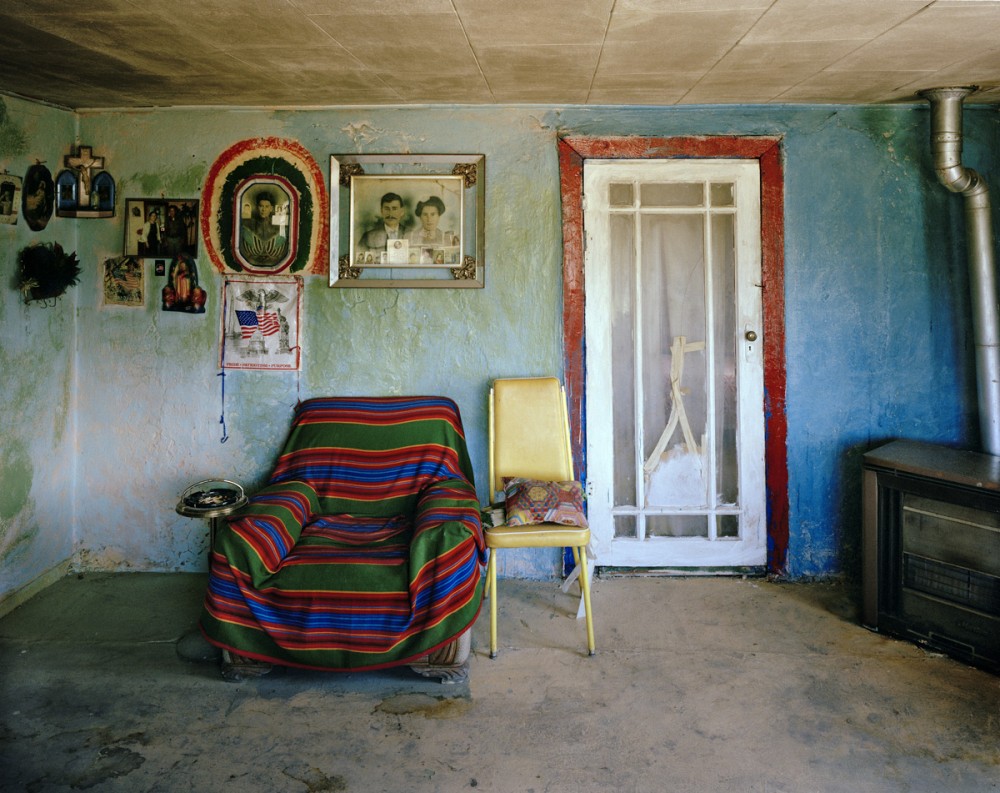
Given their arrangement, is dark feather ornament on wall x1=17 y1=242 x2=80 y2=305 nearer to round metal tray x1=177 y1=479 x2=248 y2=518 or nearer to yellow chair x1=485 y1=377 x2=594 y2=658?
round metal tray x1=177 y1=479 x2=248 y2=518

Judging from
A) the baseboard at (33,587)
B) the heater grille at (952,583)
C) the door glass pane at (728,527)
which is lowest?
the baseboard at (33,587)

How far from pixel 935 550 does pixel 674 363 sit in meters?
1.52

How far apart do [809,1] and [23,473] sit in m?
4.08

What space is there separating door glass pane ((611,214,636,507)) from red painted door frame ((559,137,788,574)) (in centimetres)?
19

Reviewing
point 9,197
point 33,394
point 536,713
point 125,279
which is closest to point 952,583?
point 536,713

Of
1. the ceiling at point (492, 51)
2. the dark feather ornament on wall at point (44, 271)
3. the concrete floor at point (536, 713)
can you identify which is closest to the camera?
the concrete floor at point (536, 713)

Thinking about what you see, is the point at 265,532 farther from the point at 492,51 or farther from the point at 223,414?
the point at 492,51

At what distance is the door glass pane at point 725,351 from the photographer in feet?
13.3

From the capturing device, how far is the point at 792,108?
13.0ft

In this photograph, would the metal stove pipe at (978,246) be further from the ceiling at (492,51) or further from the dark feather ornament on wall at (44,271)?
the dark feather ornament on wall at (44,271)

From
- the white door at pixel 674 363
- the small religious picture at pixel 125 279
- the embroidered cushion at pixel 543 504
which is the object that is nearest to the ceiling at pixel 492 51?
the white door at pixel 674 363

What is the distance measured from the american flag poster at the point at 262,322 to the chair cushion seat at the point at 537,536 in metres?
1.59

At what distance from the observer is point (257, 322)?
410 centimetres

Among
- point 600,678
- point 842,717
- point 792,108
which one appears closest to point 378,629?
point 600,678
